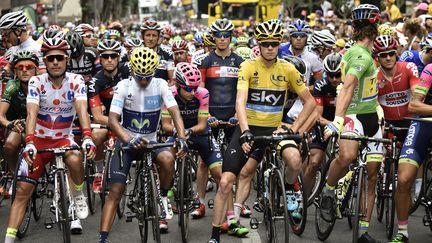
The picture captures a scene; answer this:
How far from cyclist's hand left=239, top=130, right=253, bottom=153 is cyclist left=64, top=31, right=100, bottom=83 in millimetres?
4874

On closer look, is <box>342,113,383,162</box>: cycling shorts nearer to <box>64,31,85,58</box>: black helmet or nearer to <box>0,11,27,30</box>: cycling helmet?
<box>64,31,85,58</box>: black helmet

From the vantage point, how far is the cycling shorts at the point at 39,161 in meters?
9.01

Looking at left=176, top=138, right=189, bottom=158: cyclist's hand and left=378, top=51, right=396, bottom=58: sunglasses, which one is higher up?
left=378, top=51, right=396, bottom=58: sunglasses

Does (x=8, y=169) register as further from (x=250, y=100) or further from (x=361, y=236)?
(x=361, y=236)

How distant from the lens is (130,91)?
9.18 m

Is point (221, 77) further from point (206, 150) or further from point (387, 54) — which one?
point (387, 54)

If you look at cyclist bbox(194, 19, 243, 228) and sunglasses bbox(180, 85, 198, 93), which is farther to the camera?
cyclist bbox(194, 19, 243, 228)

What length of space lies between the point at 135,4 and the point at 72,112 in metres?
133

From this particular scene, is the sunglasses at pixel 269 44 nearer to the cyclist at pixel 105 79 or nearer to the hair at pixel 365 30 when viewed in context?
the hair at pixel 365 30

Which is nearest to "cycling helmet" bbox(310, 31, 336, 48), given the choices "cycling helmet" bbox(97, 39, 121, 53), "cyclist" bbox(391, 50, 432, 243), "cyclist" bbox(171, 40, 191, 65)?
"cyclist" bbox(171, 40, 191, 65)

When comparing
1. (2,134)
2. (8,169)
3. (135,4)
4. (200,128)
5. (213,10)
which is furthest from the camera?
(135,4)

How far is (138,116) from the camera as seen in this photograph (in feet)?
30.5

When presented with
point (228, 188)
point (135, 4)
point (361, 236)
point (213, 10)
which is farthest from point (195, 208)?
point (135, 4)

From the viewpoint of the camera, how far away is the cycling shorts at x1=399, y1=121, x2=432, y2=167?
8.98 metres
